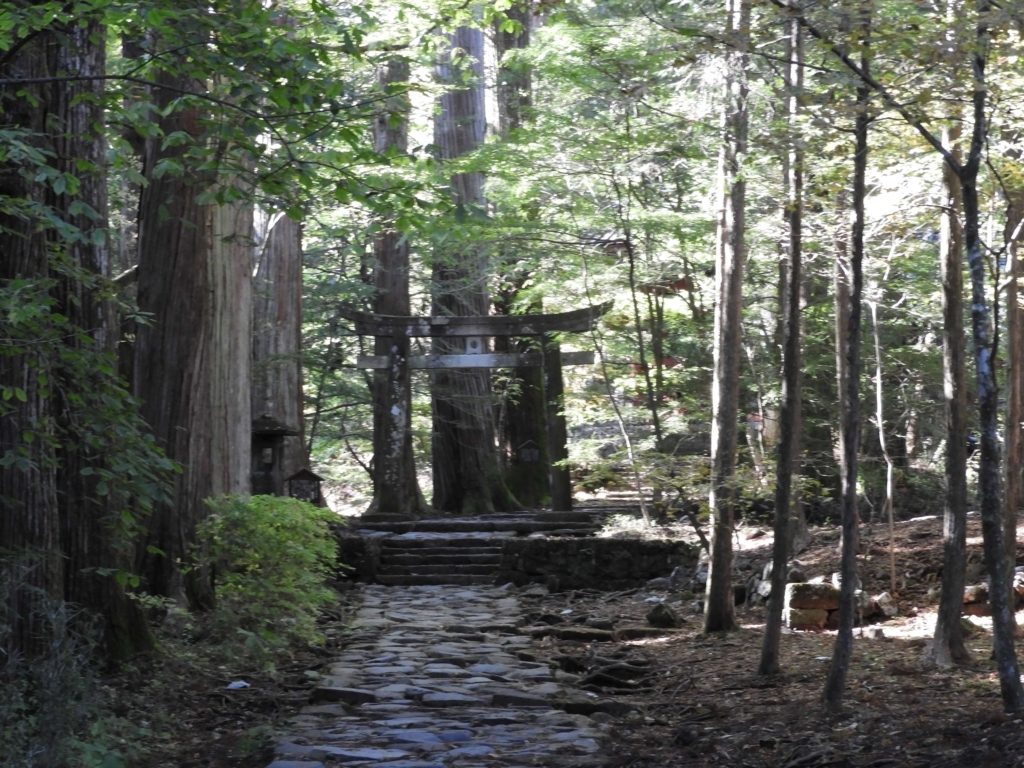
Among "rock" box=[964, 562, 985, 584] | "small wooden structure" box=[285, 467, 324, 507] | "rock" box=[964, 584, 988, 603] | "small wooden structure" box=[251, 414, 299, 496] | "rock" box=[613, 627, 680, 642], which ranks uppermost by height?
"small wooden structure" box=[251, 414, 299, 496]

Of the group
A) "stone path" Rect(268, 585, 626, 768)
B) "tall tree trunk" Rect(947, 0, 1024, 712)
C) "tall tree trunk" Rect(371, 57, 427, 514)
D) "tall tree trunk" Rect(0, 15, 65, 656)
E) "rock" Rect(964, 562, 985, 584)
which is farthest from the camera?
"tall tree trunk" Rect(371, 57, 427, 514)

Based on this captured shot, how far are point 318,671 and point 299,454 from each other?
9.62m

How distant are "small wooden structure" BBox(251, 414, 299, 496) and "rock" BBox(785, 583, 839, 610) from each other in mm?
6510

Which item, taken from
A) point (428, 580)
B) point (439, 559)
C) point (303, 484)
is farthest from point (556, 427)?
point (303, 484)

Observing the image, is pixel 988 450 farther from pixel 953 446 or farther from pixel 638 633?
pixel 638 633

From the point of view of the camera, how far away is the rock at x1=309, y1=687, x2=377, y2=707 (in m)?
7.30

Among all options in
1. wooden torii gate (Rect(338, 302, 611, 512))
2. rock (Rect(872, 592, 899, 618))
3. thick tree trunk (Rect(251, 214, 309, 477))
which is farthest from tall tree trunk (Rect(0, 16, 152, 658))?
wooden torii gate (Rect(338, 302, 611, 512))

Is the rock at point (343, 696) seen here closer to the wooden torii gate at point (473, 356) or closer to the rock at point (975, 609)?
the rock at point (975, 609)

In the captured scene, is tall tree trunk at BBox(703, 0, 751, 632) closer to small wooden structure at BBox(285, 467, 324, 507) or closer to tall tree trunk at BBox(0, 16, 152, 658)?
tall tree trunk at BBox(0, 16, 152, 658)

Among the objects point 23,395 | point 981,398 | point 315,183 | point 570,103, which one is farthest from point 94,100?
point 570,103

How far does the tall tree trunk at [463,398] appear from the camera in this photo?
2077 cm

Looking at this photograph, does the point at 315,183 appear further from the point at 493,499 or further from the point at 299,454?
the point at 493,499

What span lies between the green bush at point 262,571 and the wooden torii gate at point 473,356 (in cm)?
882

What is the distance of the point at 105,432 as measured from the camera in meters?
5.64
